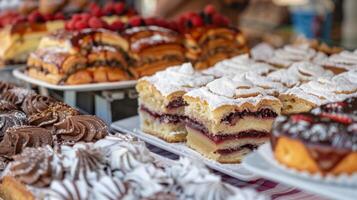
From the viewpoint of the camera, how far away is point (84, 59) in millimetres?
4082

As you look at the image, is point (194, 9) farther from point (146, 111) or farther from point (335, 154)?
point (335, 154)

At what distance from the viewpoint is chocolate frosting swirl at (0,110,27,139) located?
2.75 meters

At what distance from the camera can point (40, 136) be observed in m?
2.59

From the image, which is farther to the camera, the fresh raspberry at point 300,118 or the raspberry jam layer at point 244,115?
the raspberry jam layer at point 244,115

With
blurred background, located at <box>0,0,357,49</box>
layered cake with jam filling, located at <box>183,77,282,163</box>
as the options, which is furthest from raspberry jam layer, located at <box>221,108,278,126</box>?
blurred background, located at <box>0,0,357,49</box>

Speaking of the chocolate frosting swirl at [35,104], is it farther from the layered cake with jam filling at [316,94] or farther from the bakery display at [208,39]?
the bakery display at [208,39]

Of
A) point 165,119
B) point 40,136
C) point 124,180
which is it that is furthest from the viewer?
point 165,119

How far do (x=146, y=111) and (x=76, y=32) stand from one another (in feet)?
3.80

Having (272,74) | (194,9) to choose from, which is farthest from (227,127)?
(194,9)

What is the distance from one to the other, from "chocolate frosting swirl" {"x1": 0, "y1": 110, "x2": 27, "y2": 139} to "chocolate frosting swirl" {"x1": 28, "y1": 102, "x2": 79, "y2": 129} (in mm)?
Answer: 43

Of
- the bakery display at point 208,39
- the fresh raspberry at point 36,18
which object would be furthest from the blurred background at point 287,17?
the bakery display at point 208,39

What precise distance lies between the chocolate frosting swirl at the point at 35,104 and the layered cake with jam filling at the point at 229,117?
75 cm

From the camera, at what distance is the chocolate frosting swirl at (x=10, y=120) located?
9.02ft

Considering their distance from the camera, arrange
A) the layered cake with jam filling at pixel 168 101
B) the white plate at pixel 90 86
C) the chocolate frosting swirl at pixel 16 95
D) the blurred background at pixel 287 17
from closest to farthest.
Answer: the layered cake with jam filling at pixel 168 101, the chocolate frosting swirl at pixel 16 95, the white plate at pixel 90 86, the blurred background at pixel 287 17
